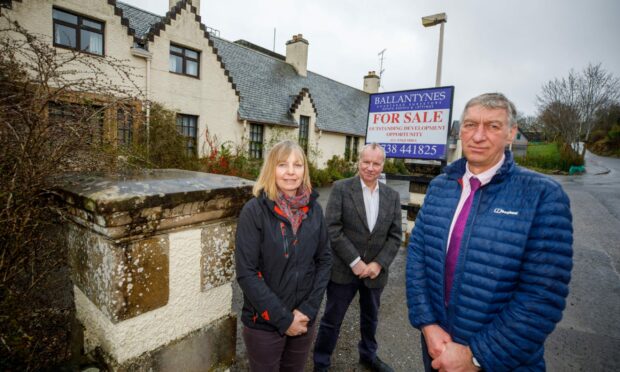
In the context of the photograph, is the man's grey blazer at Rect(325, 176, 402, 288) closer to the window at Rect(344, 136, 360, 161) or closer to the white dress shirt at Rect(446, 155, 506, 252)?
the white dress shirt at Rect(446, 155, 506, 252)

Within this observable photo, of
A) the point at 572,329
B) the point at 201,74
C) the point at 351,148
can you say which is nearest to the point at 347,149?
the point at 351,148

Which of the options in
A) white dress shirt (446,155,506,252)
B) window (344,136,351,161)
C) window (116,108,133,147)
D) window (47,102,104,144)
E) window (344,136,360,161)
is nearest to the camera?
window (47,102,104,144)

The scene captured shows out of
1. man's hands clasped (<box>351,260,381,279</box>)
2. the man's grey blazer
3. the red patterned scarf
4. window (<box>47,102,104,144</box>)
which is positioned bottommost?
man's hands clasped (<box>351,260,381,279</box>)

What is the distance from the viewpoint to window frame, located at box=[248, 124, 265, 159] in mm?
15250

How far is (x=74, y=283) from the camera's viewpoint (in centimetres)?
137

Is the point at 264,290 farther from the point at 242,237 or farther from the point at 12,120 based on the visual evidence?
the point at 12,120

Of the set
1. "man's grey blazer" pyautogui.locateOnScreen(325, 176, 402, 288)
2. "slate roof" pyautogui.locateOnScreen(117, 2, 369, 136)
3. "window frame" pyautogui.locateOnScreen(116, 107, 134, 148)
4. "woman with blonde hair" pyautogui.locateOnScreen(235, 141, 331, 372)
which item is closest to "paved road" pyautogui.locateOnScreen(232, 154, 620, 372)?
"man's grey blazer" pyautogui.locateOnScreen(325, 176, 402, 288)

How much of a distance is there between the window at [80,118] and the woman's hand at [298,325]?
145cm

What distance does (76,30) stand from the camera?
9492 millimetres

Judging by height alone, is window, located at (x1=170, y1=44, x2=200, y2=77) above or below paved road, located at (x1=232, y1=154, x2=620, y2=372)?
above

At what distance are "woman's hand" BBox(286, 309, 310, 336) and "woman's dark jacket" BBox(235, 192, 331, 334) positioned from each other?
0.04m

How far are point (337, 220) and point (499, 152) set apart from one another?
57.2 inches

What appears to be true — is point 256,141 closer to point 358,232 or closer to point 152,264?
point 358,232

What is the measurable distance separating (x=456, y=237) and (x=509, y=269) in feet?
1.00
